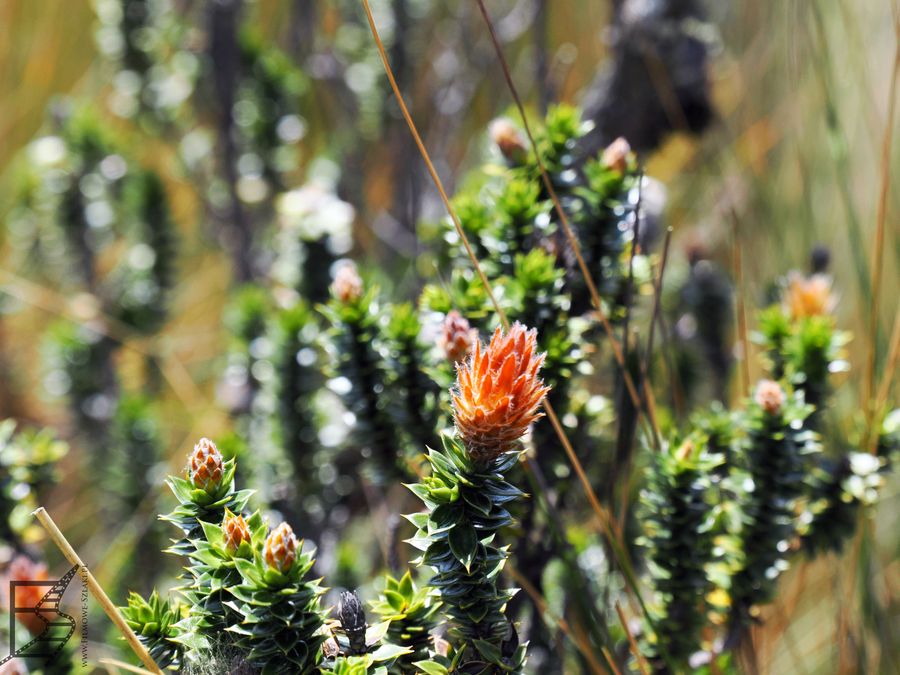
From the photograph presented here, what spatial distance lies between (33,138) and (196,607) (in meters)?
2.00

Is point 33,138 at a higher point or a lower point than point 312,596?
higher

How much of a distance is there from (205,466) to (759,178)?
Result: 4.48 feet

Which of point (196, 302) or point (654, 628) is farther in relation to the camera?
point (196, 302)

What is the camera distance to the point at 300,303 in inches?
42.4

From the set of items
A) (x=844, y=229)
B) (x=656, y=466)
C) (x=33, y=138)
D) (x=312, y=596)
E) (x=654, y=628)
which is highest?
(x=33, y=138)

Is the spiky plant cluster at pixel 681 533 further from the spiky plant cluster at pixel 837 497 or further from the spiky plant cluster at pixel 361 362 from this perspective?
the spiky plant cluster at pixel 361 362

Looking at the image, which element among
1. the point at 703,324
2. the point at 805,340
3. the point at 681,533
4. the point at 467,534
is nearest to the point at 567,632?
the point at 681,533

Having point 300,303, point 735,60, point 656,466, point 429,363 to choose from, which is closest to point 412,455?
point 429,363

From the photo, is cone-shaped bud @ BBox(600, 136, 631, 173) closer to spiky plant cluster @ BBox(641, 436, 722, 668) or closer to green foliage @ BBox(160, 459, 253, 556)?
spiky plant cluster @ BBox(641, 436, 722, 668)

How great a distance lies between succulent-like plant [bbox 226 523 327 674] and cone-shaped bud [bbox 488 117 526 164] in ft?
1.59

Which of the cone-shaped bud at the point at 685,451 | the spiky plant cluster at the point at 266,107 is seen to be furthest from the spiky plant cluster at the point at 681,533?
the spiky plant cluster at the point at 266,107

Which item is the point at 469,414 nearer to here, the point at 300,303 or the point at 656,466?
the point at 656,466

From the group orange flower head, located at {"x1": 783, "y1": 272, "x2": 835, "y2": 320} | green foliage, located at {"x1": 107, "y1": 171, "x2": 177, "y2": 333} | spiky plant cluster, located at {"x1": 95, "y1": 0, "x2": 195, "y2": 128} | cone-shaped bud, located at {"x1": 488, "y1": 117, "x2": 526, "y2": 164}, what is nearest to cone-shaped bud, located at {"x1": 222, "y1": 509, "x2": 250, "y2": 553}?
cone-shaped bud, located at {"x1": 488, "y1": 117, "x2": 526, "y2": 164}

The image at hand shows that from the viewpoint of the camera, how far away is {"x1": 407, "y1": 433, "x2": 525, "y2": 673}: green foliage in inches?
21.4
